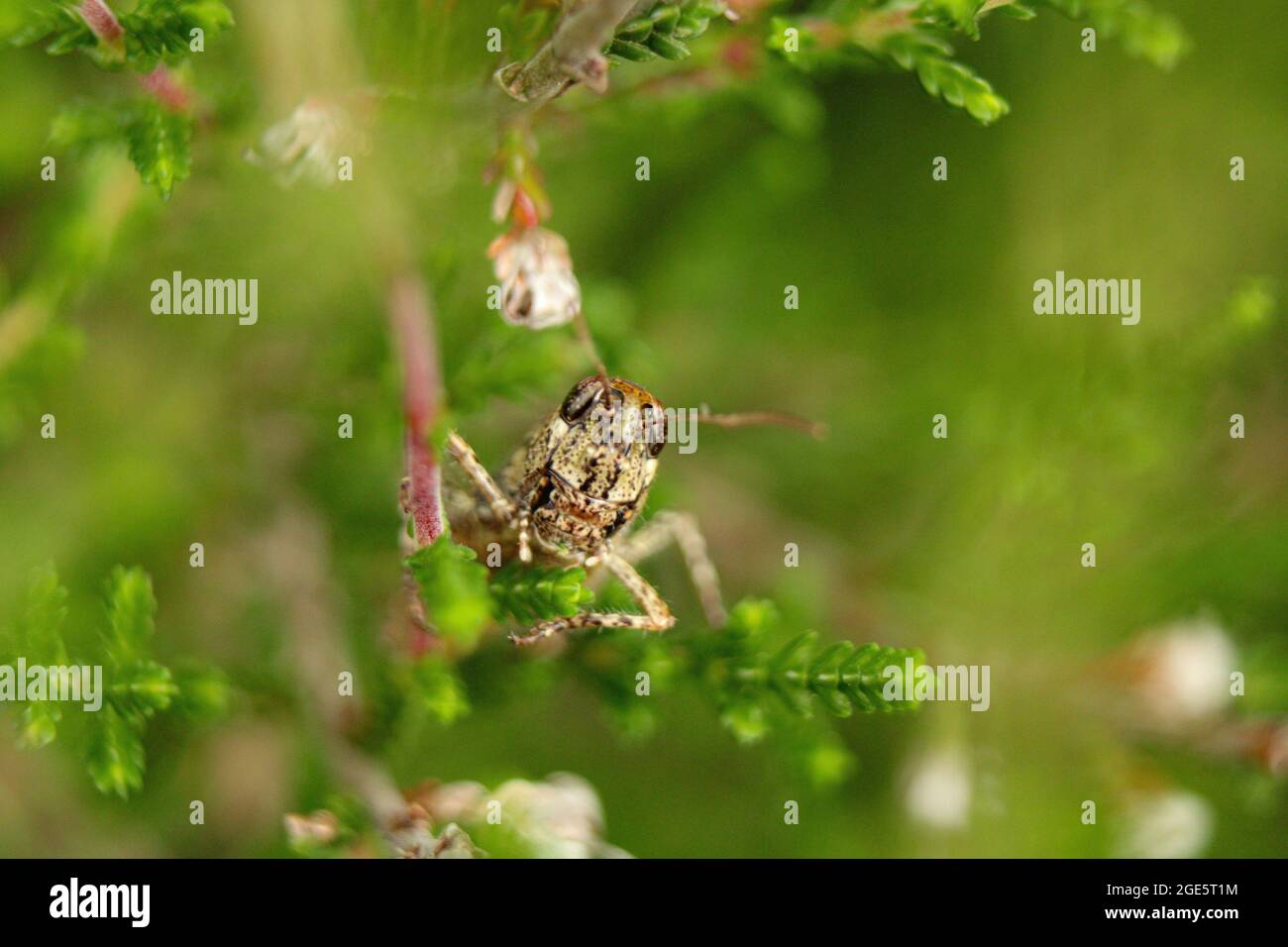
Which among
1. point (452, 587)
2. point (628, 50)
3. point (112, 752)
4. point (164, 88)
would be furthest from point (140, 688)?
point (628, 50)

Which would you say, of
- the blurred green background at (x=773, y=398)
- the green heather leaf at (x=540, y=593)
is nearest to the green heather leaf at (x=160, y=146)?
the blurred green background at (x=773, y=398)

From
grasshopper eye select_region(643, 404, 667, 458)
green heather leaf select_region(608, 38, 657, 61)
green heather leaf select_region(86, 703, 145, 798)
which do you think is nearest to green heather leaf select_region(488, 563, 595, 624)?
grasshopper eye select_region(643, 404, 667, 458)

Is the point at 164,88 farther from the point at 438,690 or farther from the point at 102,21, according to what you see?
the point at 438,690

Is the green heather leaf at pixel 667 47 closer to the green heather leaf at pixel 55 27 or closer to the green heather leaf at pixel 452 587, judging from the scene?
the green heather leaf at pixel 452 587

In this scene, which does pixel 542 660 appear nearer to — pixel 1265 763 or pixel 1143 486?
pixel 1265 763

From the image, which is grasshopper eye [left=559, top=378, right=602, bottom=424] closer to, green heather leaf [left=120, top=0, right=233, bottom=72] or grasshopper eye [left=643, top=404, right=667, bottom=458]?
grasshopper eye [left=643, top=404, right=667, bottom=458]

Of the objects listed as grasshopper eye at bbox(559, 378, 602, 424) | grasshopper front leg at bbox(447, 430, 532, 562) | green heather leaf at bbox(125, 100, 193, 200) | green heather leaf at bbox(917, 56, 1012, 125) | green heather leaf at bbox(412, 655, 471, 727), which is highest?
green heather leaf at bbox(917, 56, 1012, 125)
